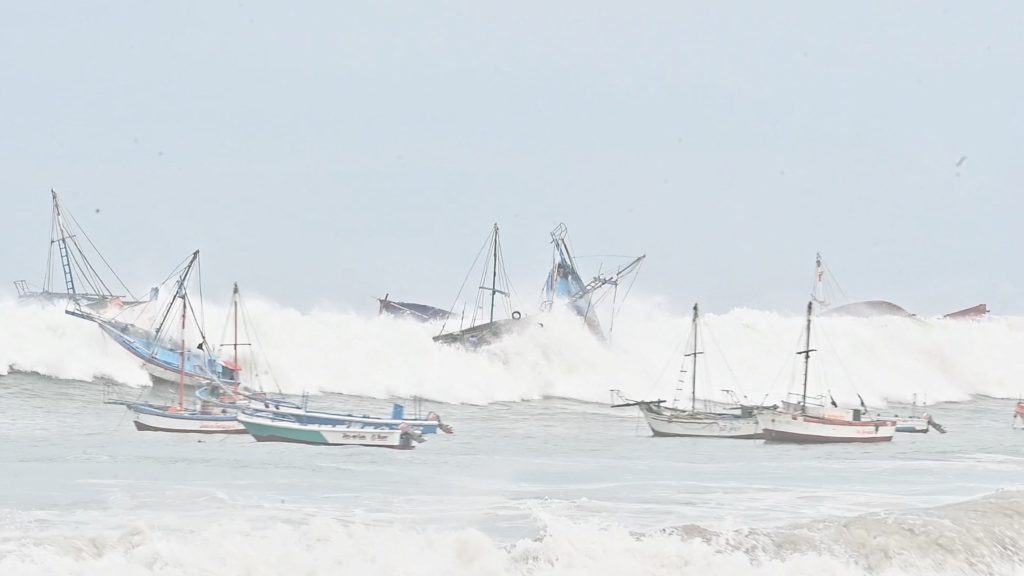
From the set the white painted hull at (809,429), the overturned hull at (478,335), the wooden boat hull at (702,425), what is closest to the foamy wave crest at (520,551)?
the white painted hull at (809,429)

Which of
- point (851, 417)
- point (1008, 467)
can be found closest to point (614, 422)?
point (851, 417)

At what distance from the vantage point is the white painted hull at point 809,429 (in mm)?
50500

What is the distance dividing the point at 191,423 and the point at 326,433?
5.84 meters

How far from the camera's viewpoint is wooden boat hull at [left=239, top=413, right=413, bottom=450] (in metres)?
41.8

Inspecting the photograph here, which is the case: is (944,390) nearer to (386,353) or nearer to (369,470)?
(386,353)

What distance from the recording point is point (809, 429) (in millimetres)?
50531

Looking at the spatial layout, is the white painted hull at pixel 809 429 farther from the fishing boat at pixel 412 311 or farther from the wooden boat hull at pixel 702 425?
the fishing boat at pixel 412 311

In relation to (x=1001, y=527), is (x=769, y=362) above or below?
above

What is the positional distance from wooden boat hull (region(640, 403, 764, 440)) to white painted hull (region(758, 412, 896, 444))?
80 cm

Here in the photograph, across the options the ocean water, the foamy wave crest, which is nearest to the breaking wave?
the ocean water

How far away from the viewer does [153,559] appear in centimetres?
1703

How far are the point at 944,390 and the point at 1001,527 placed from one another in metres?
81.9

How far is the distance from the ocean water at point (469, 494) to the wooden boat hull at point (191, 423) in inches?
34.5

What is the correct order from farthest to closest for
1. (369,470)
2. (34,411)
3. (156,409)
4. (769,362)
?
(769,362) < (34,411) < (156,409) < (369,470)
